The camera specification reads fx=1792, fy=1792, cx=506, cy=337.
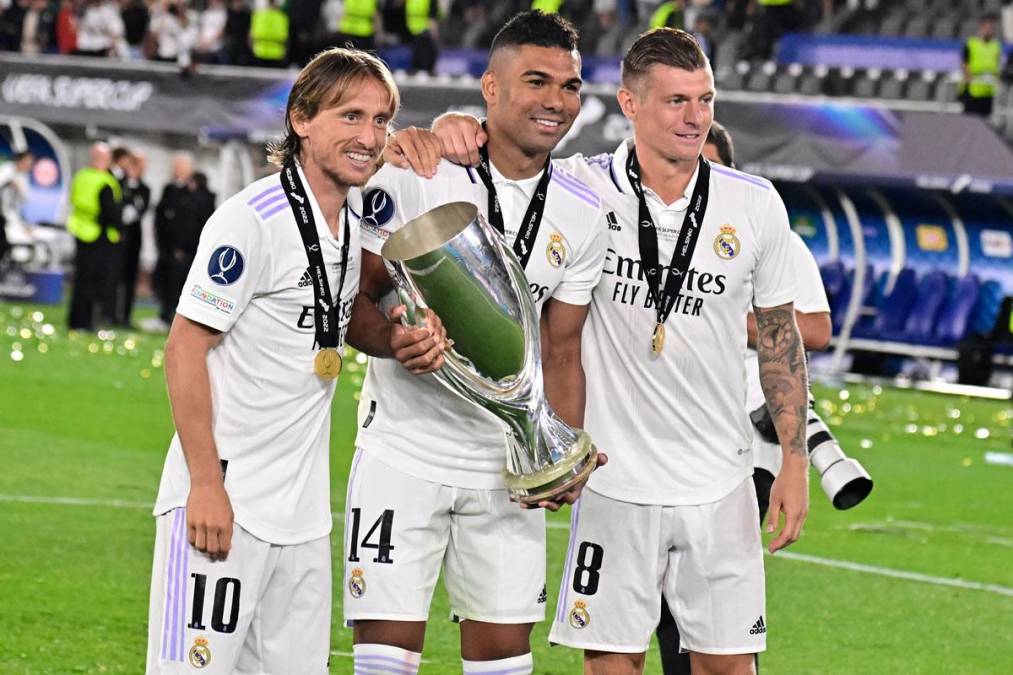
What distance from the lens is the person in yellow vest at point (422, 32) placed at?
24.3 meters

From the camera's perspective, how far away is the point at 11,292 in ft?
76.2

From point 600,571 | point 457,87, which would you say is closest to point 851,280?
point 457,87

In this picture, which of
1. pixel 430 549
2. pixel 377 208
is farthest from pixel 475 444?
pixel 377 208

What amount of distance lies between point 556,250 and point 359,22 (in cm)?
2063

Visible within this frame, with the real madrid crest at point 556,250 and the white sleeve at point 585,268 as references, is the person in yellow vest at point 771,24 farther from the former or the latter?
the real madrid crest at point 556,250

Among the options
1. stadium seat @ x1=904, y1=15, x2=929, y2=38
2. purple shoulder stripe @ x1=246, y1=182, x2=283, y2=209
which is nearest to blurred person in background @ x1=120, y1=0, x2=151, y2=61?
stadium seat @ x1=904, y1=15, x2=929, y2=38

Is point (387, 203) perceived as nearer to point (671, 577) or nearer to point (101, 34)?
point (671, 577)

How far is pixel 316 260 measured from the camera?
4484mm

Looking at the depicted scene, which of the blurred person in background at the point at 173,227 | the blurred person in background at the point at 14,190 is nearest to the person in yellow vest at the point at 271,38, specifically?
the blurred person in background at the point at 14,190

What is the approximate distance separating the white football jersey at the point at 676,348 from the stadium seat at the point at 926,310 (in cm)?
1397

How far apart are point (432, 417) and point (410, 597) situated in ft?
1.67

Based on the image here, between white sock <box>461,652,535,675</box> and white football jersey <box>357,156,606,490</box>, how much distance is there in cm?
49

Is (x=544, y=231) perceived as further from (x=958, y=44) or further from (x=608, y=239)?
(x=958, y=44)

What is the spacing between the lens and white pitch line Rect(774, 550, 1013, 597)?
358 inches
